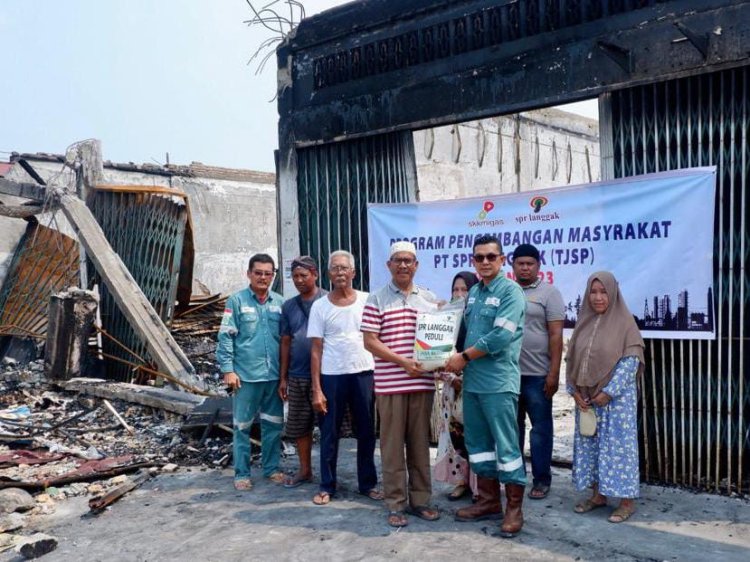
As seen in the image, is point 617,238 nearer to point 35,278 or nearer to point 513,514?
point 513,514

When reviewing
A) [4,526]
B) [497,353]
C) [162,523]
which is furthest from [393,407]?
[4,526]

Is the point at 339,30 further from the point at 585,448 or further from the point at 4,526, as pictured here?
the point at 4,526

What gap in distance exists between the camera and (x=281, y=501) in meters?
5.02

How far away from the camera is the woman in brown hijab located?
4.35 metres

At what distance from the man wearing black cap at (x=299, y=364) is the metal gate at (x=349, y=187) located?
1.31 metres

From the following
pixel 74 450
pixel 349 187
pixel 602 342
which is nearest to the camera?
pixel 602 342

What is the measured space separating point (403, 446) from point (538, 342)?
1097 millimetres

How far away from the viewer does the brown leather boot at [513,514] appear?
4.16 metres

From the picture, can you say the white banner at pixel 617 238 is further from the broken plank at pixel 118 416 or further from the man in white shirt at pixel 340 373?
the broken plank at pixel 118 416

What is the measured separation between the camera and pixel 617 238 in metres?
5.02

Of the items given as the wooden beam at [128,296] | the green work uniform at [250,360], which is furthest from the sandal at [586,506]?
the wooden beam at [128,296]

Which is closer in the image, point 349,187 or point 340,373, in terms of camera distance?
point 340,373

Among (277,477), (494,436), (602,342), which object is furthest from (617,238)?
(277,477)

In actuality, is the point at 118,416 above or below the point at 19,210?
below
